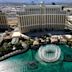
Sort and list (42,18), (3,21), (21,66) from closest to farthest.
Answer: (21,66) < (42,18) < (3,21)

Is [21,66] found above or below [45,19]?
below

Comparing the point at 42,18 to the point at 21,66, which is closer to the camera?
the point at 21,66

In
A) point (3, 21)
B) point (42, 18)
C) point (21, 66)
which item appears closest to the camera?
point (21, 66)

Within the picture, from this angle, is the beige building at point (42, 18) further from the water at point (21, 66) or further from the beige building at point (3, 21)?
the water at point (21, 66)

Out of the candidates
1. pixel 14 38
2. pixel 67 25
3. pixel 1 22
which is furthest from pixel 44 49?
pixel 1 22

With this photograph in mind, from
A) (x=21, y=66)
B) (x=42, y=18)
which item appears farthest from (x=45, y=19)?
(x=21, y=66)

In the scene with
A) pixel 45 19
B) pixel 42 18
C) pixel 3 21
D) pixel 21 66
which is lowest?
pixel 21 66

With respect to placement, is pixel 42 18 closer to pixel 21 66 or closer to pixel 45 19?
pixel 45 19

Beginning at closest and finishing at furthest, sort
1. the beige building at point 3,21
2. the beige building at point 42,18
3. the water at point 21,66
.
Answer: the water at point 21,66 < the beige building at point 42,18 < the beige building at point 3,21

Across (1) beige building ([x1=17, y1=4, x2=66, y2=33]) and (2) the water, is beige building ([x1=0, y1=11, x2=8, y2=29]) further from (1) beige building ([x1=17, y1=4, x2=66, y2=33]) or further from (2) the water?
(2) the water

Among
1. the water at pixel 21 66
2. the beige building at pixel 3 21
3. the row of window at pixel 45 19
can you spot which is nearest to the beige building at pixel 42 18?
the row of window at pixel 45 19
